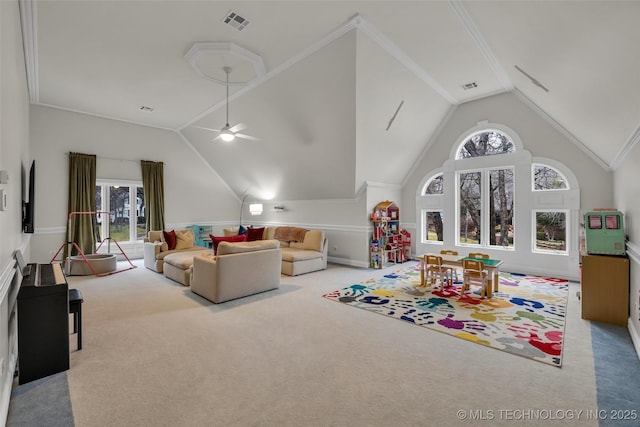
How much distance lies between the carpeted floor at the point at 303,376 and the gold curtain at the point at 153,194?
4.55 m

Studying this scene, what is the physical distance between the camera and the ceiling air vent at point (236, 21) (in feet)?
11.2

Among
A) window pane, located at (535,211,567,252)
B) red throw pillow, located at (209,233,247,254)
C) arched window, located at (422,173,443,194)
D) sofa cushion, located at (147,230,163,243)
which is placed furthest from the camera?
arched window, located at (422,173,443,194)

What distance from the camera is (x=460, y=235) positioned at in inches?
269

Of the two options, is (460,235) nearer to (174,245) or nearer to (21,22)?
(174,245)

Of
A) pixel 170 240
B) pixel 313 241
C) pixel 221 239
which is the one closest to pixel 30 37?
pixel 221 239

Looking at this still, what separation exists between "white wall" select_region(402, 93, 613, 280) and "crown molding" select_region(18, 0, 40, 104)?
7.12 meters

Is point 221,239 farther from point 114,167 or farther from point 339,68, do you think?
point 114,167

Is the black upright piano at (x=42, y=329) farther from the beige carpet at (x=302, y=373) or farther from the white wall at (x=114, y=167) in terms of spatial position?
the white wall at (x=114, y=167)

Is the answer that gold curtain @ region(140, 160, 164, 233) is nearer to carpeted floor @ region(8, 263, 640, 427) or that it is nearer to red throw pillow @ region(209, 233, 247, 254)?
red throw pillow @ region(209, 233, 247, 254)

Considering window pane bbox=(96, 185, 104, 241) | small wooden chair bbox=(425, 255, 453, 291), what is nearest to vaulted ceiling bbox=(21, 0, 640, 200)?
window pane bbox=(96, 185, 104, 241)

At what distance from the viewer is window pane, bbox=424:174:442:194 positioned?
7.16 m

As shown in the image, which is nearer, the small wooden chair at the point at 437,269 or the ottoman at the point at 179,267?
the small wooden chair at the point at 437,269

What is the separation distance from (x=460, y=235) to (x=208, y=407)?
6.32 metres

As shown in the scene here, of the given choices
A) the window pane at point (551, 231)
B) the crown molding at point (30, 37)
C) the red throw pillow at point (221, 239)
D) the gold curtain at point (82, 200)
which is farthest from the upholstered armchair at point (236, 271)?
the window pane at point (551, 231)
